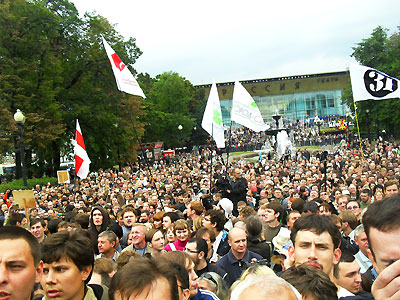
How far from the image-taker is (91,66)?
37.5 metres

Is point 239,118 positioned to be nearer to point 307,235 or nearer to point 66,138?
point 307,235

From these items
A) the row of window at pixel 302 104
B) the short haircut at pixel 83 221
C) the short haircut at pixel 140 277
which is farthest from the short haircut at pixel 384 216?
the row of window at pixel 302 104

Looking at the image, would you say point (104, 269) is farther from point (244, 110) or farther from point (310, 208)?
point (244, 110)

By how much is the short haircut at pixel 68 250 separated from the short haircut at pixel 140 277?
77cm

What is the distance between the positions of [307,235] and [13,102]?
3054cm

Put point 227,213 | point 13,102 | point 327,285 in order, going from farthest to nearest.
Answer: point 13,102, point 227,213, point 327,285

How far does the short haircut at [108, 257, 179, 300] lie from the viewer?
2574 mm

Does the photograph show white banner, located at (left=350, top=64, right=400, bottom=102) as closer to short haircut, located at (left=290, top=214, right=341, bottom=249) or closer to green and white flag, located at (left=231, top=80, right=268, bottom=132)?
green and white flag, located at (left=231, top=80, right=268, bottom=132)

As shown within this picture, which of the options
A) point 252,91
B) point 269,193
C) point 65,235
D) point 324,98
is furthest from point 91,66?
point 324,98

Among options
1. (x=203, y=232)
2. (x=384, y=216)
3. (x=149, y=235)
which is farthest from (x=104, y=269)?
(x=384, y=216)

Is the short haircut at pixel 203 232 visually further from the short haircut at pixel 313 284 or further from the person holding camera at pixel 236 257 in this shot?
the short haircut at pixel 313 284

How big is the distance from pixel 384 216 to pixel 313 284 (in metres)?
0.93

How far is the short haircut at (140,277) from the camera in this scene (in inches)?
101

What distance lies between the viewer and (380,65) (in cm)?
4947
